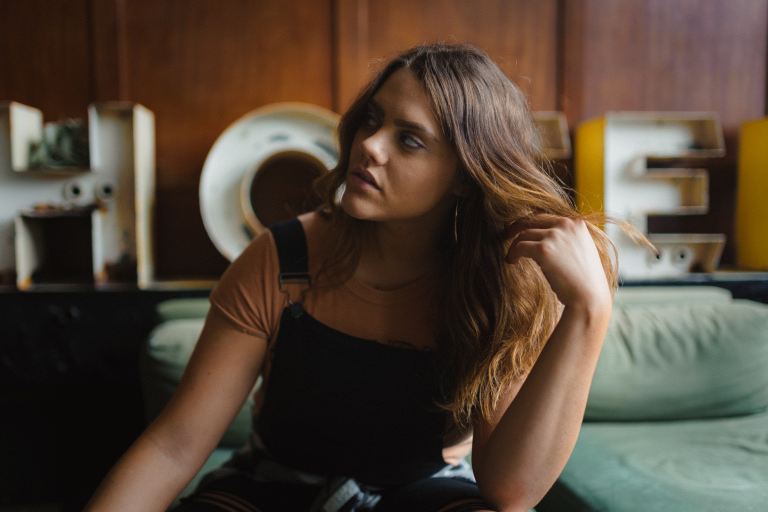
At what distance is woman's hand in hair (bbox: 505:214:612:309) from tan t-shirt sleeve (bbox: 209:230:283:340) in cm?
43

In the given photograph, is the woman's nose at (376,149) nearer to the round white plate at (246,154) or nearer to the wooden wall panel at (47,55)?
the round white plate at (246,154)

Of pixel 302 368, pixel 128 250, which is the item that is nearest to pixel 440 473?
pixel 302 368

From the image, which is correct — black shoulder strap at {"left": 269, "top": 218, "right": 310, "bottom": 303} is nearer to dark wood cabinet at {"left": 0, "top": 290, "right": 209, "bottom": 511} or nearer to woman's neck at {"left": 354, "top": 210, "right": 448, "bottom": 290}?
woman's neck at {"left": 354, "top": 210, "right": 448, "bottom": 290}

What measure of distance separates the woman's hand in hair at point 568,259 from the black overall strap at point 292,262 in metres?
0.38

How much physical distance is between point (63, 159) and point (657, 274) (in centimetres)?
229

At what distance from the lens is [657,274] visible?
2475mm

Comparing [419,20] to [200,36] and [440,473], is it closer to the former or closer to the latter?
[200,36]

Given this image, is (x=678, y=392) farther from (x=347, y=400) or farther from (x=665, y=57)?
(x=665, y=57)

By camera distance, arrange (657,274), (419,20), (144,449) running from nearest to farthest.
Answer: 1. (144,449)
2. (657,274)
3. (419,20)

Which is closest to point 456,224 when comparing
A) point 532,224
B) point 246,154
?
point 532,224

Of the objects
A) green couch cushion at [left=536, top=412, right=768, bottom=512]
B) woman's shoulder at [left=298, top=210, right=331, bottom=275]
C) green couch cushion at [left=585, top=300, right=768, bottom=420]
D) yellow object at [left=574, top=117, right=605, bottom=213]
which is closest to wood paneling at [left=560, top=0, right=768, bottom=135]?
yellow object at [left=574, top=117, right=605, bottom=213]

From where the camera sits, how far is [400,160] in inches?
Answer: 41.4

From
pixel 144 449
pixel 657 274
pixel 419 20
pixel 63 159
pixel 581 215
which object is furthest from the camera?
pixel 419 20

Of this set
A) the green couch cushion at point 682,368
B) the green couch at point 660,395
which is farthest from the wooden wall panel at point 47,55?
the green couch cushion at point 682,368
